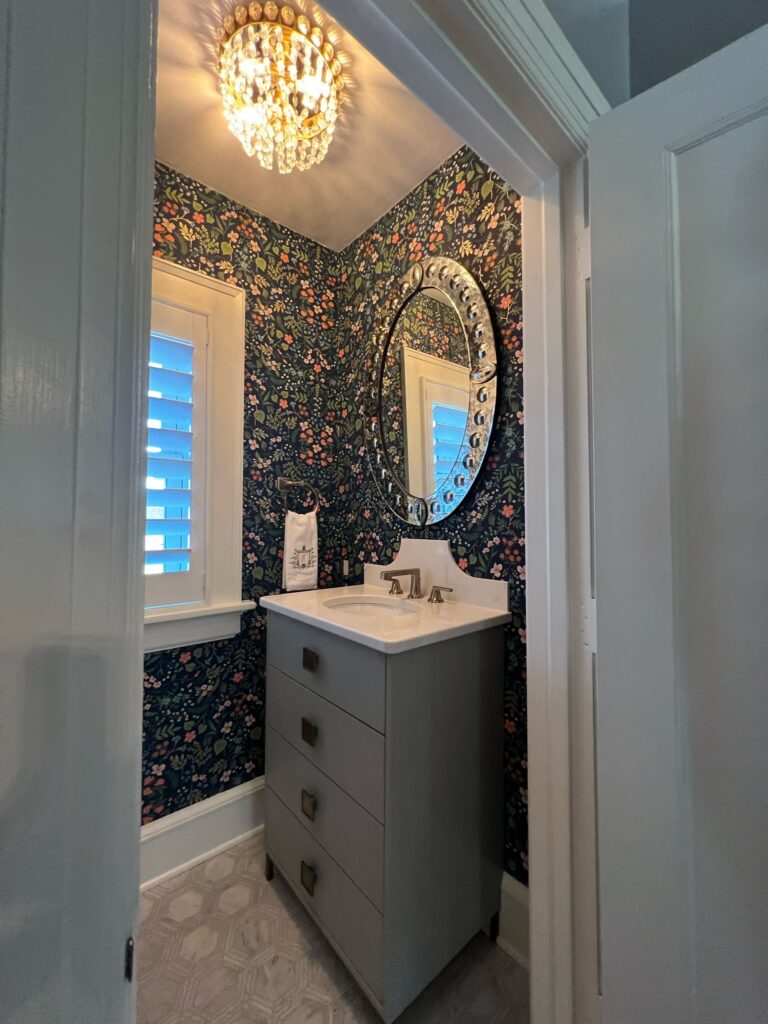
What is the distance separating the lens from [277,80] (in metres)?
1.09

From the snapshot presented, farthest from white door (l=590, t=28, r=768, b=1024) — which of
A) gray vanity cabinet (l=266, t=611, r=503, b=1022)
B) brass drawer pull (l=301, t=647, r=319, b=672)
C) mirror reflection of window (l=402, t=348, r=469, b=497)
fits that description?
brass drawer pull (l=301, t=647, r=319, b=672)

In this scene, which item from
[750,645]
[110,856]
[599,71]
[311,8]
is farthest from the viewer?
[311,8]

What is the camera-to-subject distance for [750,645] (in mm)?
622

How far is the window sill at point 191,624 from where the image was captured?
1380 mm

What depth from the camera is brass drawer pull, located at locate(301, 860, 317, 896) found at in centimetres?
115

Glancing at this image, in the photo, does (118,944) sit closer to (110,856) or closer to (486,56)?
(110,856)

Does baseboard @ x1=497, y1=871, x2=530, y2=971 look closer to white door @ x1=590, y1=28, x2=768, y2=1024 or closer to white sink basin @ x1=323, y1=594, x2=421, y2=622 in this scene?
white door @ x1=590, y1=28, x2=768, y2=1024

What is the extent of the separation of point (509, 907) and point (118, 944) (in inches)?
51.4

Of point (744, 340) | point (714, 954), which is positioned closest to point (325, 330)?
point (744, 340)

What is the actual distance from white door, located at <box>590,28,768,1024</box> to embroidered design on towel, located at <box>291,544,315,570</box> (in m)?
1.21

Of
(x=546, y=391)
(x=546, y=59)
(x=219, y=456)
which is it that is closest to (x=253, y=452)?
(x=219, y=456)

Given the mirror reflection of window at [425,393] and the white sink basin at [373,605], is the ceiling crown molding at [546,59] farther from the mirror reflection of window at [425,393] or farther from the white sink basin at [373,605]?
the white sink basin at [373,605]

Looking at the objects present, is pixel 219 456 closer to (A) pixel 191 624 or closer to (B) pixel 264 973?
(A) pixel 191 624

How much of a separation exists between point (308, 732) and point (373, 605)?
475 mm
